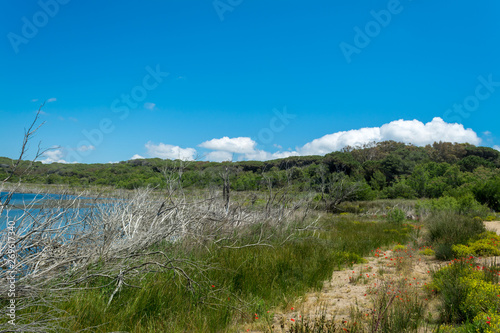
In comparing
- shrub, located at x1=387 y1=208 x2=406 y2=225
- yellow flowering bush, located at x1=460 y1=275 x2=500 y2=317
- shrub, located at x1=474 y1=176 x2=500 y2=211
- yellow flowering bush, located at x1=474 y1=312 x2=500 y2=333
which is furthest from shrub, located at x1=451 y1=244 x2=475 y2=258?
shrub, located at x1=474 y1=176 x2=500 y2=211

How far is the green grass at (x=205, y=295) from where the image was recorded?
11.2ft

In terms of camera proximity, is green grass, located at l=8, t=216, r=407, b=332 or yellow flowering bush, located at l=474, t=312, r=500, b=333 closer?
yellow flowering bush, located at l=474, t=312, r=500, b=333

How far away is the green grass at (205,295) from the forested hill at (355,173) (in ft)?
6.47

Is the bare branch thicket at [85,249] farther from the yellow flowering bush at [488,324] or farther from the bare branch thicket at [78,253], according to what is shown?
the yellow flowering bush at [488,324]

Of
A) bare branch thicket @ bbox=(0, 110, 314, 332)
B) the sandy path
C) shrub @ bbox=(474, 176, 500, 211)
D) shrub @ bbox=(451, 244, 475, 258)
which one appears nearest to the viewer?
bare branch thicket @ bbox=(0, 110, 314, 332)

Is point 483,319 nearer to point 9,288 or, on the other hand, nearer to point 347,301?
point 347,301

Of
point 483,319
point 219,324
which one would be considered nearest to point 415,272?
point 483,319

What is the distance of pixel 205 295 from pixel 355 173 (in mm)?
57759

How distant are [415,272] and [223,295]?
517 cm

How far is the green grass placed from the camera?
11.2 ft

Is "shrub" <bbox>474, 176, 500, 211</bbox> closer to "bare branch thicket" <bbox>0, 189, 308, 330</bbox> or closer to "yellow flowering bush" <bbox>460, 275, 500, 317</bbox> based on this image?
"bare branch thicket" <bbox>0, 189, 308, 330</bbox>

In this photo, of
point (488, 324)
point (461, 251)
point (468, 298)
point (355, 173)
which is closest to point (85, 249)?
point (488, 324)

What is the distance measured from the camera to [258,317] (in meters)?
4.36

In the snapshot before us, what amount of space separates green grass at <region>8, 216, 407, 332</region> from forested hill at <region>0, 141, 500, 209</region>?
1973mm
